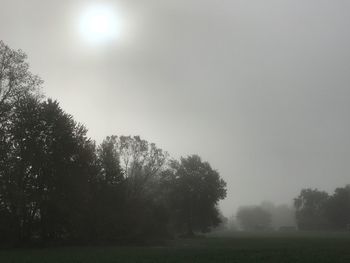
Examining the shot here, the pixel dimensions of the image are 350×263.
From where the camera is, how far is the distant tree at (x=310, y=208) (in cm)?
17643

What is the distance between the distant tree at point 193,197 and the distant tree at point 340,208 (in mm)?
64726

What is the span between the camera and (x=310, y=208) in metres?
184

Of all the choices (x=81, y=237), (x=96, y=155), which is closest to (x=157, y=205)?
(x=96, y=155)

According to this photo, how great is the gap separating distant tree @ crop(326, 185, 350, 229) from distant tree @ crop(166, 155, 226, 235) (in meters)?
64.7

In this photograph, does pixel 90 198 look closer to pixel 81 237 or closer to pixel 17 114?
pixel 81 237

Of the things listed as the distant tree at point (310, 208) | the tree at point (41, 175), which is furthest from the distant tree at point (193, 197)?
the distant tree at point (310, 208)

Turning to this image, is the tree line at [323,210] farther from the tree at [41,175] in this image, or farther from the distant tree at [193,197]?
the tree at [41,175]

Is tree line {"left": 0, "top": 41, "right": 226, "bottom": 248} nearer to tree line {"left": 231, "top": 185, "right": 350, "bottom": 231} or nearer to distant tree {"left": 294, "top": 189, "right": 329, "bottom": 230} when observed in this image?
tree line {"left": 231, "top": 185, "right": 350, "bottom": 231}

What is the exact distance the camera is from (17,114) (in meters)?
50.8

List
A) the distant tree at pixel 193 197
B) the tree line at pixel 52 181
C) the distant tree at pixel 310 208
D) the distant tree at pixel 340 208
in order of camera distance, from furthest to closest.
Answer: the distant tree at pixel 310 208, the distant tree at pixel 340 208, the distant tree at pixel 193 197, the tree line at pixel 52 181

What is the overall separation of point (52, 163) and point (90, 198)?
7.41m

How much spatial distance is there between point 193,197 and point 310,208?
9757 cm

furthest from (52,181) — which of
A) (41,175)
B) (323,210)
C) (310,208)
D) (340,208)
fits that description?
(310,208)

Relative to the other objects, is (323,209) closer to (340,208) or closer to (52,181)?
(340,208)
